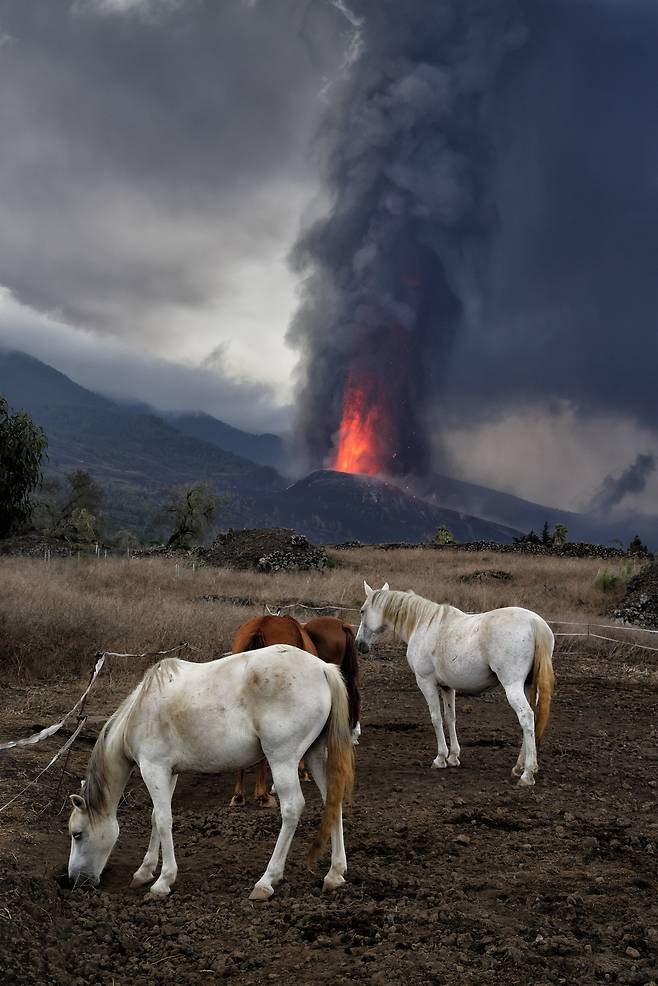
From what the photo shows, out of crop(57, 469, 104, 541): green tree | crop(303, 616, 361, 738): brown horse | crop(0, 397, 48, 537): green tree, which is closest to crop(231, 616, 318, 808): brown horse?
crop(303, 616, 361, 738): brown horse

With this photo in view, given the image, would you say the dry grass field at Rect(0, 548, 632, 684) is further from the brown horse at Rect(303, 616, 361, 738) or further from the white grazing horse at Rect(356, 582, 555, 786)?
the white grazing horse at Rect(356, 582, 555, 786)

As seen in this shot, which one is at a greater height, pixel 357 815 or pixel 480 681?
pixel 480 681

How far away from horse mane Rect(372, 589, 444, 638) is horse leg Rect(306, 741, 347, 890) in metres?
3.54

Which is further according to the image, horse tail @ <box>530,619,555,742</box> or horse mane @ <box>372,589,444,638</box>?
horse mane @ <box>372,589,444,638</box>

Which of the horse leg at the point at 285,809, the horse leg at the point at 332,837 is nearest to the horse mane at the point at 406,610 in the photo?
the horse leg at the point at 332,837

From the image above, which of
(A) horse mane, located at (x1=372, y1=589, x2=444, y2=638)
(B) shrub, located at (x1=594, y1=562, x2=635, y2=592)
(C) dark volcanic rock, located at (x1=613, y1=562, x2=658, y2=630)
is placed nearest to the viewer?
(A) horse mane, located at (x1=372, y1=589, x2=444, y2=638)

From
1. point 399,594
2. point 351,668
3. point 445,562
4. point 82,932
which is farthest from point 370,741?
point 445,562

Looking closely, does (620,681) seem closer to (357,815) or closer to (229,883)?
(357,815)

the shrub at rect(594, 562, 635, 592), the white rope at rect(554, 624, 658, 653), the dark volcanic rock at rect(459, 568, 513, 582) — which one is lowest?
the white rope at rect(554, 624, 658, 653)

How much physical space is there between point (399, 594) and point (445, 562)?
2527 cm

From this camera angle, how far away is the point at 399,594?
9250mm

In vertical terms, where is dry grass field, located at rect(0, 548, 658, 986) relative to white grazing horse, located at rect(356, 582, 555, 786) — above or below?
below

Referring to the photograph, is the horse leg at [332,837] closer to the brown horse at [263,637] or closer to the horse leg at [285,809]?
the horse leg at [285,809]

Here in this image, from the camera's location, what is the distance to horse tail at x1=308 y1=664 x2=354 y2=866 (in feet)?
16.3
